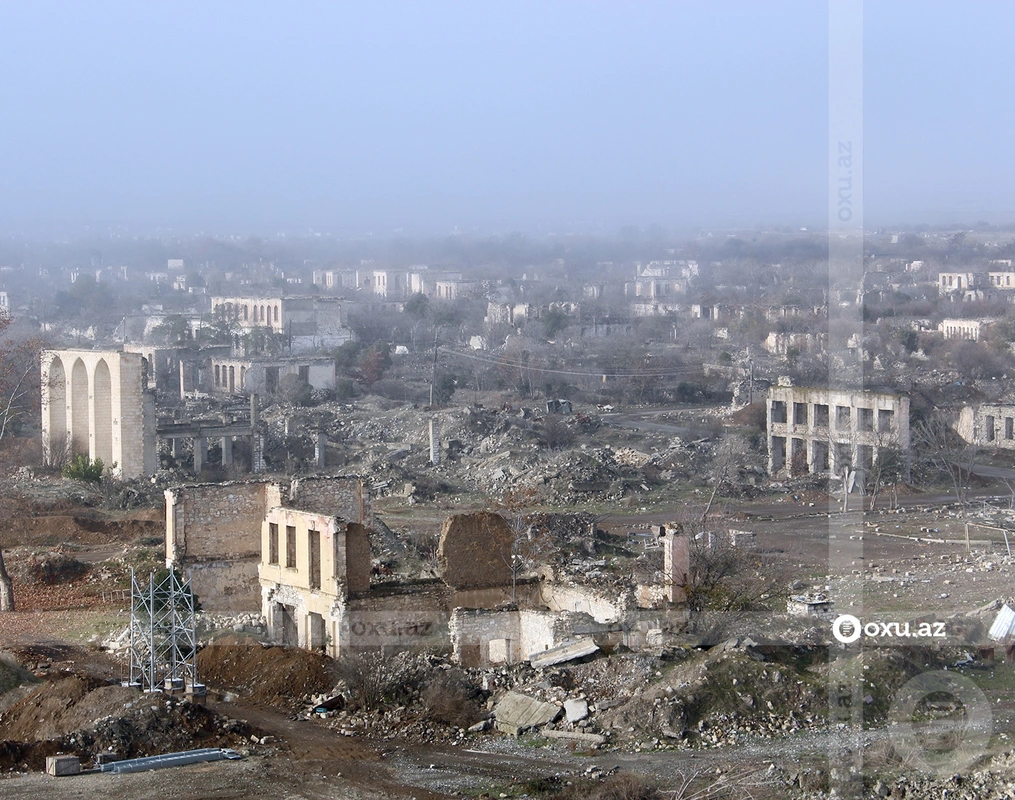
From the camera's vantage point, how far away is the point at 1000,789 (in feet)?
35.3

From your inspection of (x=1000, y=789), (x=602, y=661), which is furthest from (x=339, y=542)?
(x=1000, y=789)

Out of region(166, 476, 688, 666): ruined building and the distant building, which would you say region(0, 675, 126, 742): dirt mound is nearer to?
region(166, 476, 688, 666): ruined building

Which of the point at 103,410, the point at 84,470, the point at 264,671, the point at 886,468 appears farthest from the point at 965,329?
the point at 264,671

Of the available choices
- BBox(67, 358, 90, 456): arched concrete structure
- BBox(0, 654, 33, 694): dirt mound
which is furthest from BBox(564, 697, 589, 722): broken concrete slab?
BBox(67, 358, 90, 456): arched concrete structure

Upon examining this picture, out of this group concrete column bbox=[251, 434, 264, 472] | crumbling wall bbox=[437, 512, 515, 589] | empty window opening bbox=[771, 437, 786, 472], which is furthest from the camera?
concrete column bbox=[251, 434, 264, 472]

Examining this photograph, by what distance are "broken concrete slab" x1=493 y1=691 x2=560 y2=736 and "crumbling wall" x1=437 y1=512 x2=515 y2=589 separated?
309cm

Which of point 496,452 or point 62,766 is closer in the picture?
point 62,766

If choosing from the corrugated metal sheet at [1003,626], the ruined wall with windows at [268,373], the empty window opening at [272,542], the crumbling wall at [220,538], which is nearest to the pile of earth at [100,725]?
the empty window opening at [272,542]

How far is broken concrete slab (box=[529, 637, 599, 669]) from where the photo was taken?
1409 cm

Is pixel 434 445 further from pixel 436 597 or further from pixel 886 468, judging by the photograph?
pixel 436 597

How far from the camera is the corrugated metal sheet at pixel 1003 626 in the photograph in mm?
14922

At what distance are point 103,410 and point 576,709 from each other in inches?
849

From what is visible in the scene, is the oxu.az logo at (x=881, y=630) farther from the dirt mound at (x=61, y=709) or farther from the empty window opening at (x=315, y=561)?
the dirt mound at (x=61, y=709)

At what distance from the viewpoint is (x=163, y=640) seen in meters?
15.3
